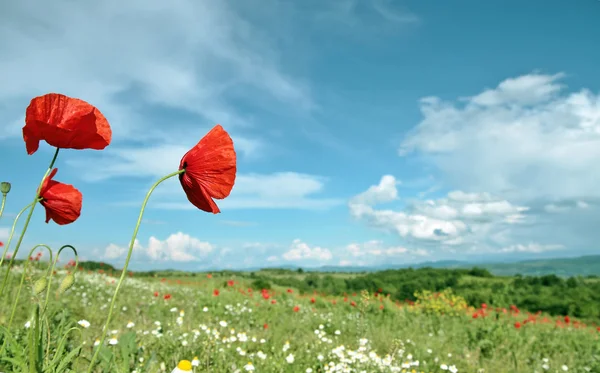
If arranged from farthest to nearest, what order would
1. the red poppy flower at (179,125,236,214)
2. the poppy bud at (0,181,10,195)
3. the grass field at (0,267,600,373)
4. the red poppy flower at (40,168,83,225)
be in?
1. the grass field at (0,267,600,373)
2. the red poppy flower at (40,168,83,225)
3. the poppy bud at (0,181,10,195)
4. the red poppy flower at (179,125,236,214)

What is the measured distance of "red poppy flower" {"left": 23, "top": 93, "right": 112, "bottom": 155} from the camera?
1.46 metres

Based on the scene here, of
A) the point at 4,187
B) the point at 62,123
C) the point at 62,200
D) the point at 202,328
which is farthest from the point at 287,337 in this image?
the point at 62,123

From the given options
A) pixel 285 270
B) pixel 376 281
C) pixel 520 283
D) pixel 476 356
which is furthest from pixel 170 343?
pixel 285 270

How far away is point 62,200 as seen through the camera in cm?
180

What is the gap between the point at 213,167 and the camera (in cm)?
147

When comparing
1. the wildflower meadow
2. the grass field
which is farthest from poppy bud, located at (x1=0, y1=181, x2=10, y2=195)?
the grass field

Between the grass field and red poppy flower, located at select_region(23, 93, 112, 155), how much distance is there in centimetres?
82

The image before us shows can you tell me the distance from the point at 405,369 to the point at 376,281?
15205 millimetres

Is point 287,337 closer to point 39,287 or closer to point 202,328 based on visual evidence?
point 202,328

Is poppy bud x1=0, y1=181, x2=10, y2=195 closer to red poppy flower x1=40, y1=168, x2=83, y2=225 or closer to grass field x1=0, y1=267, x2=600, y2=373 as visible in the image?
red poppy flower x1=40, y1=168, x2=83, y2=225

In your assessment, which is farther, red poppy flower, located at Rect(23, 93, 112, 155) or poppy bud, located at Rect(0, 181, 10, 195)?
poppy bud, located at Rect(0, 181, 10, 195)

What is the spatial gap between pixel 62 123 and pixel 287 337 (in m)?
5.36

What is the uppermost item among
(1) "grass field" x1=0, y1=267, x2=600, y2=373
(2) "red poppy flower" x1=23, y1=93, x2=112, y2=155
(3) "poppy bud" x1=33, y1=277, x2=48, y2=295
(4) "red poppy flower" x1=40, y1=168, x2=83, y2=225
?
(2) "red poppy flower" x1=23, y1=93, x2=112, y2=155

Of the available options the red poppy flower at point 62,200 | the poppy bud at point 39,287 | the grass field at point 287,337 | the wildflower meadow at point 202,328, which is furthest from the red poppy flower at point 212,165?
the grass field at point 287,337
